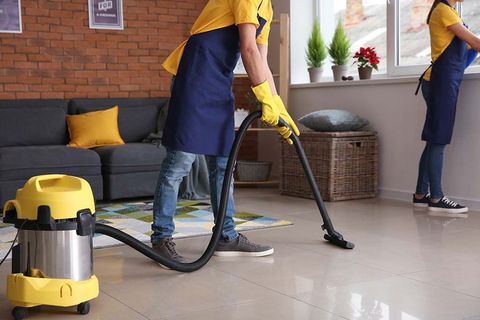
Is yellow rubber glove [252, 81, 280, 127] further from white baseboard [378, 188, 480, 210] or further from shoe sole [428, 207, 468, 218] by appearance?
white baseboard [378, 188, 480, 210]

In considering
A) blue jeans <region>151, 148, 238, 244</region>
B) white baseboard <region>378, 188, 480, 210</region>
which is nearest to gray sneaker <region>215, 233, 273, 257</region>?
blue jeans <region>151, 148, 238, 244</region>

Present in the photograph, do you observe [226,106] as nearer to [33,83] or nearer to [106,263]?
[106,263]

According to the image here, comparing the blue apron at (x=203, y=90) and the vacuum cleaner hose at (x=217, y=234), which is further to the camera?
the blue apron at (x=203, y=90)

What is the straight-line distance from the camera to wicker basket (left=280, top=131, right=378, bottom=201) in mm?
5051

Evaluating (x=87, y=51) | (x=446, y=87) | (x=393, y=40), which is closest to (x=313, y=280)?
(x=446, y=87)

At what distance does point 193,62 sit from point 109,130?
2.52m

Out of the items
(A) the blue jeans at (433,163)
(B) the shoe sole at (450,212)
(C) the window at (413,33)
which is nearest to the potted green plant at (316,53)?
(C) the window at (413,33)

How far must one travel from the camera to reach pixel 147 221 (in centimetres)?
425

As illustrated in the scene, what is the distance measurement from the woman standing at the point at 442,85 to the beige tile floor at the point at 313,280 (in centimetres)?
52

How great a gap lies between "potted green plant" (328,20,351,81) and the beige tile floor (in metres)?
1.99

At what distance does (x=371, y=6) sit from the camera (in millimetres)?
5707

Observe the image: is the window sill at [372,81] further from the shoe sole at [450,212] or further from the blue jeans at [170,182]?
the blue jeans at [170,182]

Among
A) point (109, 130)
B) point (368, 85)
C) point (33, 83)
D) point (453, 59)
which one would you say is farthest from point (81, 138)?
point (453, 59)

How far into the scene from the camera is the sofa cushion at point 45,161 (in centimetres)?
471
